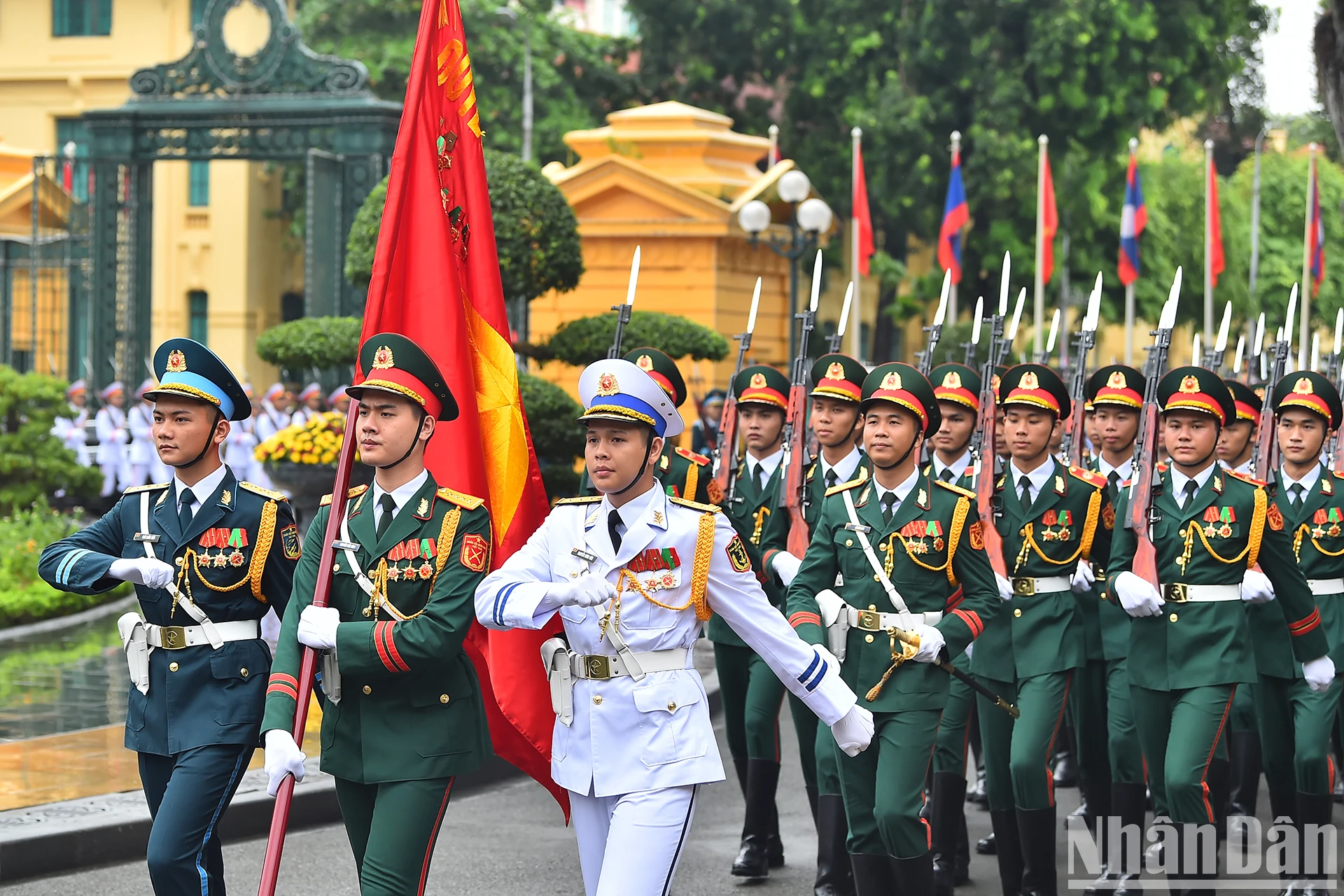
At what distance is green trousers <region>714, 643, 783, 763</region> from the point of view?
27.2ft

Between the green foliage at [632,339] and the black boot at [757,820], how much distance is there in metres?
7.74

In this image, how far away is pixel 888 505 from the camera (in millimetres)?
6719

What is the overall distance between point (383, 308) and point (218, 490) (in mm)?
796

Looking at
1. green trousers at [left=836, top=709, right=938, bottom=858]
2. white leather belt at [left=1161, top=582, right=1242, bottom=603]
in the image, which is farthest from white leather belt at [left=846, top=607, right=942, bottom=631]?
Result: white leather belt at [left=1161, top=582, right=1242, bottom=603]

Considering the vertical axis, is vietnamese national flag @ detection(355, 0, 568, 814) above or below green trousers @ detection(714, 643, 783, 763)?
above

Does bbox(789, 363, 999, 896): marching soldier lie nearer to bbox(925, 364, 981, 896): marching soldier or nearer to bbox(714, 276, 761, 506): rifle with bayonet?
bbox(925, 364, 981, 896): marching soldier

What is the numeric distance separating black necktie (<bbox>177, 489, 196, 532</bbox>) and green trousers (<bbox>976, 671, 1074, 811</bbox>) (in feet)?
11.2

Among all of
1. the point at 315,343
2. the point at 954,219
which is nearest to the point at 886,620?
the point at 315,343

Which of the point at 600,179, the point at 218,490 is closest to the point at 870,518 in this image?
the point at 218,490

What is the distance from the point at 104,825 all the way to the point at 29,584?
7.58 metres

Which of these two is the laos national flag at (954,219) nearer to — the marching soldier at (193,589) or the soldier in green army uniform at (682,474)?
the soldier in green army uniform at (682,474)

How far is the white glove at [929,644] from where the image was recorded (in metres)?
6.30

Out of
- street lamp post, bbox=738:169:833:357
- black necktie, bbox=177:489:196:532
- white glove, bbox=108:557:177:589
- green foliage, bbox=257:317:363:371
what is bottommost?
white glove, bbox=108:557:177:589

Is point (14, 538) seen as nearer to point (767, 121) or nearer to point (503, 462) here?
point (503, 462)
